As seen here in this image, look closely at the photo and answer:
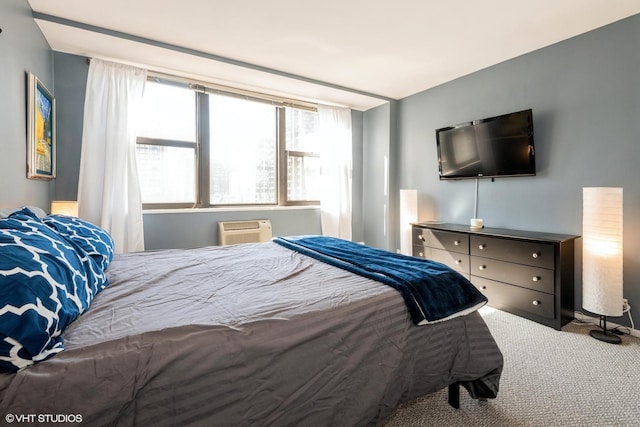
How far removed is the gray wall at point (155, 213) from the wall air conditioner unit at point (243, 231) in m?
0.09

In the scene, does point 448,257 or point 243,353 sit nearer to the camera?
point 243,353

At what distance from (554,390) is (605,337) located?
1035 millimetres

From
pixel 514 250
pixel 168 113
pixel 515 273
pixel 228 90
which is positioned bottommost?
pixel 515 273

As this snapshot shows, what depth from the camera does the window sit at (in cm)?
349

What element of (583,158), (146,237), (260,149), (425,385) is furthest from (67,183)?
(583,158)

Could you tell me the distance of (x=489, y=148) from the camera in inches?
128

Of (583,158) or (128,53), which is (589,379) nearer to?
(583,158)

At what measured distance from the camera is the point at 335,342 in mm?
1190

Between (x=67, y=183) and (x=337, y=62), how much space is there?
3003 millimetres

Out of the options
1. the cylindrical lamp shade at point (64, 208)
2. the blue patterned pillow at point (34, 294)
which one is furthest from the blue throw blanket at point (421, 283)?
the cylindrical lamp shade at point (64, 208)

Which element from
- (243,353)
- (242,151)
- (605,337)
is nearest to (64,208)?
(242,151)

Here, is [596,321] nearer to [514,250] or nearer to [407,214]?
[514,250]

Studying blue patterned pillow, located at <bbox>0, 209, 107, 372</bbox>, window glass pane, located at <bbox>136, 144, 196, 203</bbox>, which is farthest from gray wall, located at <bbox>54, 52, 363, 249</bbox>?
blue patterned pillow, located at <bbox>0, 209, 107, 372</bbox>

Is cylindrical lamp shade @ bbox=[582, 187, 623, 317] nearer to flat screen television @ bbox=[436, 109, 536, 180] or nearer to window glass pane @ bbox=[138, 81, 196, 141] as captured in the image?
flat screen television @ bbox=[436, 109, 536, 180]
